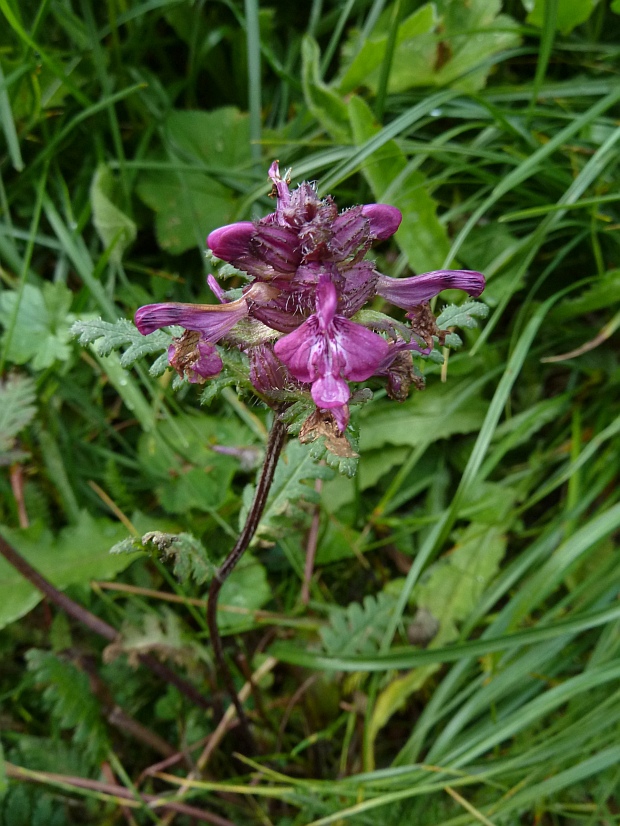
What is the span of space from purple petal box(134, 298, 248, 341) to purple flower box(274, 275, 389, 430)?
166 millimetres

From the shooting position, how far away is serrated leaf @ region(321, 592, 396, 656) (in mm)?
1918

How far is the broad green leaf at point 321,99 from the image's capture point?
2.18 meters

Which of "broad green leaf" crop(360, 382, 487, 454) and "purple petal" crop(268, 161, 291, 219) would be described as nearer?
"purple petal" crop(268, 161, 291, 219)

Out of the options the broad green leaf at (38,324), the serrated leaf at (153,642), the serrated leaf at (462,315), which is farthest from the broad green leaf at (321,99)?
the serrated leaf at (153,642)

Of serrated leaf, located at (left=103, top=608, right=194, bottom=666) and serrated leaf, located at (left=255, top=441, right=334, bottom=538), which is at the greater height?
serrated leaf, located at (left=255, top=441, right=334, bottom=538)

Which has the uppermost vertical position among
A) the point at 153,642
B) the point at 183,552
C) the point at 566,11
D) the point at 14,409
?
the point at 566,11

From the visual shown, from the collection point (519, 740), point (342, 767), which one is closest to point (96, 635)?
point (342, 767)

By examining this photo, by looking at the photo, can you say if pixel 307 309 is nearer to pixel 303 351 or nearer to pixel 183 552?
pixel 303 351

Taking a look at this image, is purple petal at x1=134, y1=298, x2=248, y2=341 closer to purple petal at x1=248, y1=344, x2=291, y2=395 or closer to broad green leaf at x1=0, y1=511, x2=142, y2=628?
purple petal at x1=248, y1=344, x2=291, y2=395

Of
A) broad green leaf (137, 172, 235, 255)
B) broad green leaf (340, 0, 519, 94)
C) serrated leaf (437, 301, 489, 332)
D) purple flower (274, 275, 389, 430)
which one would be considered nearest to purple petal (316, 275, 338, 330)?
purple flower (274, 275, 389, 430)

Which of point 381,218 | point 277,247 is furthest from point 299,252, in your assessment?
point 381,218

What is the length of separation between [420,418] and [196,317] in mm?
1328

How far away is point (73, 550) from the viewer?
6.62ft

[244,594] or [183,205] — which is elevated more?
[183,205]
